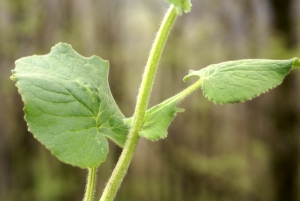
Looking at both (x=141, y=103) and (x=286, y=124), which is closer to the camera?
(x=141, y=103)

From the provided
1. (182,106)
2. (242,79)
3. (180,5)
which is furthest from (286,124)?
(180,5)

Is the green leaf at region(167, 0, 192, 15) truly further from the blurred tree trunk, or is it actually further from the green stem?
the blurred tree trunk

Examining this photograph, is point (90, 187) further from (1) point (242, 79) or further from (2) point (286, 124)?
(2) point (286, 124)

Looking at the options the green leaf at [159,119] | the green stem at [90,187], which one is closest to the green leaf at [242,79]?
the green leaf at [159,119]

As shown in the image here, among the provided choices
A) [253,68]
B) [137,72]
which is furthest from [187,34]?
[253,68]

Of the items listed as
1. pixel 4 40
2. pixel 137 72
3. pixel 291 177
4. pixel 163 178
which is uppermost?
pixel 4 40

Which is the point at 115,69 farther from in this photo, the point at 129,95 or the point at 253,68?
the point at 253,68
